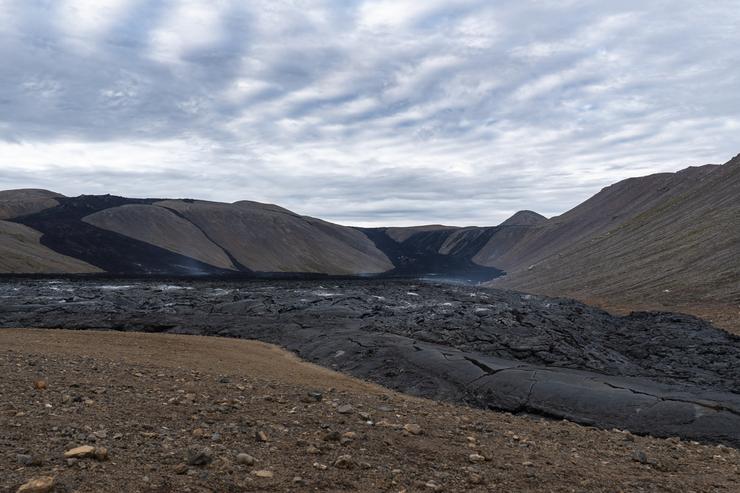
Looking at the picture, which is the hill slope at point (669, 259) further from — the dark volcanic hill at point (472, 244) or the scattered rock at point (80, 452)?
the scattered rock at point (80, 452)

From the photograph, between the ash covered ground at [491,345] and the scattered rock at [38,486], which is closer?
the scattered rock at [38,486]

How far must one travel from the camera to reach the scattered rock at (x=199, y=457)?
5.77m

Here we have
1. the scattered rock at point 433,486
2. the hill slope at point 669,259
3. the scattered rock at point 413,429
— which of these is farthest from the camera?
the hill slope at point 669,259

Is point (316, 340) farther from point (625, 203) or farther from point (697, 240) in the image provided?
point (625, 203)

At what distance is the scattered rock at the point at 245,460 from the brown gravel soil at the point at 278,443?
0.01m

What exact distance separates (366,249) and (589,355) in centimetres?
14257

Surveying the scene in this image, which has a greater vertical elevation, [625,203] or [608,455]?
[625,203]

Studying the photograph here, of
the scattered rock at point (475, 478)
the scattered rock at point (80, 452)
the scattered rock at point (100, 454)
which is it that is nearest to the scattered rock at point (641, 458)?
the scattered rock at point (475, 478)

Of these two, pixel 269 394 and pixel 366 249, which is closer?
pixel 269 394

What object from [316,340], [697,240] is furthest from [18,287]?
[697,240]

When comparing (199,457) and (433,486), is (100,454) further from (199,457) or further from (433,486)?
(433,486)

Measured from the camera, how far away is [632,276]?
43375 mm

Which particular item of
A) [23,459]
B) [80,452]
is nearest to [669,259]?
[80,452]

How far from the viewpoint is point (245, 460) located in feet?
19.7
